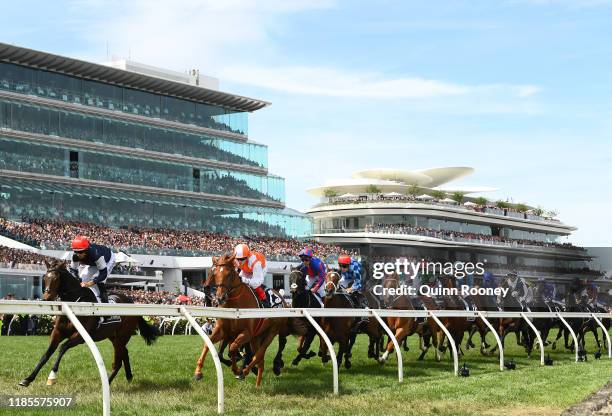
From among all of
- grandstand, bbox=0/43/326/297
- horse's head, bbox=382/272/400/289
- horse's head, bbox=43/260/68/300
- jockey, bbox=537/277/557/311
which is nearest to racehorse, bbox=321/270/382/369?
horse's head, bbox=382/272/400/289

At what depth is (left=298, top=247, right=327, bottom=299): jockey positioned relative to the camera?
14.4m

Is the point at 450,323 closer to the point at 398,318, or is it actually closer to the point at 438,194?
the point at 398,318

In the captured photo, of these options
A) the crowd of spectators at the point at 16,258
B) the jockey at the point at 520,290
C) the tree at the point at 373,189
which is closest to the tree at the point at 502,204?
the tree at the point at 373,189

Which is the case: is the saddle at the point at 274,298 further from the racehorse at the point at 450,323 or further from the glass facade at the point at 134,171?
the glass facade at the point at 134,171

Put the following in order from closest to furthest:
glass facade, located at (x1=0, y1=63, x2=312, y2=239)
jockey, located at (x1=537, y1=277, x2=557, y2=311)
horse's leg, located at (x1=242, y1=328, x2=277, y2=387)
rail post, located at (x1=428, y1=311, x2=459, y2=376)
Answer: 1. horse's leg, located at (x1=242, y1=328, x2=277, y2=387)
2. rail post, located at (x1=428, y1=311, x2=459, y2=376)
3. jockey, located at (x1=537, y1=277, x2=557, y2=311)
4. glass facade, located at (x1=0, y1=63, x2=312, y2=239)

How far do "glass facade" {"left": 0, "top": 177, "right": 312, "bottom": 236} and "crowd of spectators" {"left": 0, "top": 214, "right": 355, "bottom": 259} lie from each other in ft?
4.17

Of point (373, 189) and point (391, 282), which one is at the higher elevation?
point (373, 189)

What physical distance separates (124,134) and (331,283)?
4565 centimetres

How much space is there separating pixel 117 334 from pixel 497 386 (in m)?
4.86

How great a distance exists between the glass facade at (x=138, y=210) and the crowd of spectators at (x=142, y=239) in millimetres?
1271

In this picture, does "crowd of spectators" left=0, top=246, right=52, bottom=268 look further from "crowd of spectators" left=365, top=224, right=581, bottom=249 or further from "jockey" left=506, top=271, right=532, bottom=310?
"crowd of spectators" left=365, top=224, right=581, bottom=249

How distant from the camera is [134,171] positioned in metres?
58.4

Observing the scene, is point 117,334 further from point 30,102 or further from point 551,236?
point 551,236

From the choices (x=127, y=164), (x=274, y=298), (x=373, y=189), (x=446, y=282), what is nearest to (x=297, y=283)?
(x=274, y=298)
